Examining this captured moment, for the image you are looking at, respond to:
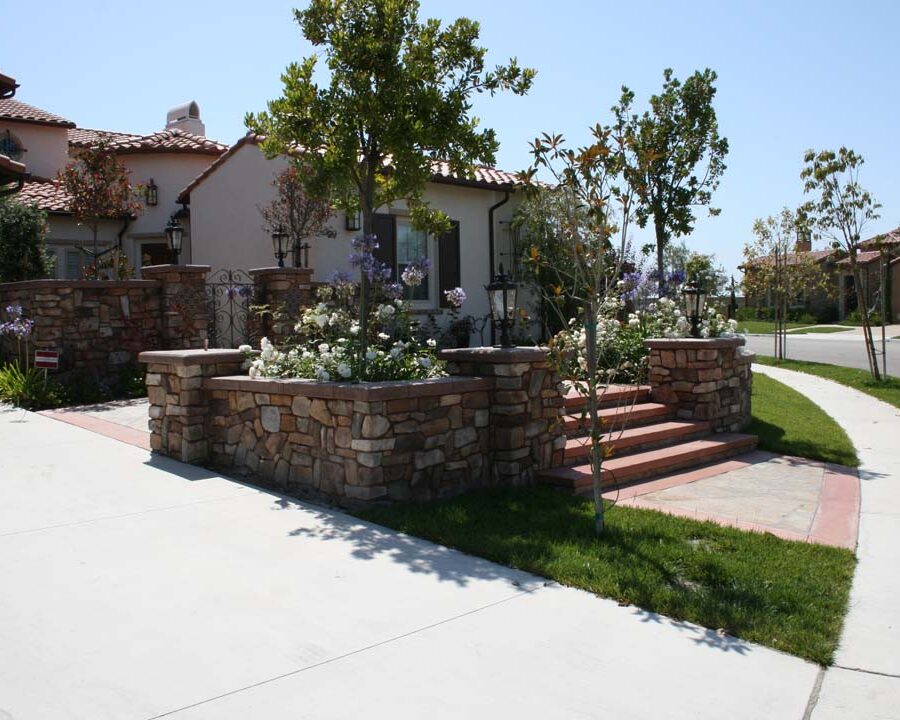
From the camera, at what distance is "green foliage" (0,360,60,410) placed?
10.5 meters

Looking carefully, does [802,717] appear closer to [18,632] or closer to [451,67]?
[18,632]

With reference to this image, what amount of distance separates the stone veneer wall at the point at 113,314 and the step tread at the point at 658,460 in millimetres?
6918

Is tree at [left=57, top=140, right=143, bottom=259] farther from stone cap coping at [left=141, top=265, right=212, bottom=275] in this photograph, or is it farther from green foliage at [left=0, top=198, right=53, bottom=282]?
stone cap coping at [left=141, top=265, right=212, bottom=275]

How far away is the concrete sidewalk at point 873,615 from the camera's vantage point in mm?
3115

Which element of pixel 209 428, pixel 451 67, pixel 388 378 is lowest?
pixel 209 428

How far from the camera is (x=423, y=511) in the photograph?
18.6ft

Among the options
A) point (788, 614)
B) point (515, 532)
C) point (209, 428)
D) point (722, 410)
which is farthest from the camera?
point (722, 410)

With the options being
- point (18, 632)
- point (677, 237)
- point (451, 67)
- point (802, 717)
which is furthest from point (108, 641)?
point (677, 237)

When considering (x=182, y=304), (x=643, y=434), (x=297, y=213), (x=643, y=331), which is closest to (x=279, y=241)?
(x=297, y=213)

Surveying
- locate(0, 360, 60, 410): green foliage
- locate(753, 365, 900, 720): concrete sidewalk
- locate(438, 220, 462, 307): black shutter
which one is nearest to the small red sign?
locate(0, 360, 60, 410): green foliage

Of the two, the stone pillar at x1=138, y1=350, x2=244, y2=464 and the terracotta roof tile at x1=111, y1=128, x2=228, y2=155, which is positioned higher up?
the terracotta roof tile at x1=111, y1=128, x2=228, y2=155

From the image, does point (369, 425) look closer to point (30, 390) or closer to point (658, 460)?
point (658, 460)

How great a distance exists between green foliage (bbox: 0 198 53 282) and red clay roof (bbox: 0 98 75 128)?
10.2 metres

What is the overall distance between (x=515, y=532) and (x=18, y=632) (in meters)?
2.93
